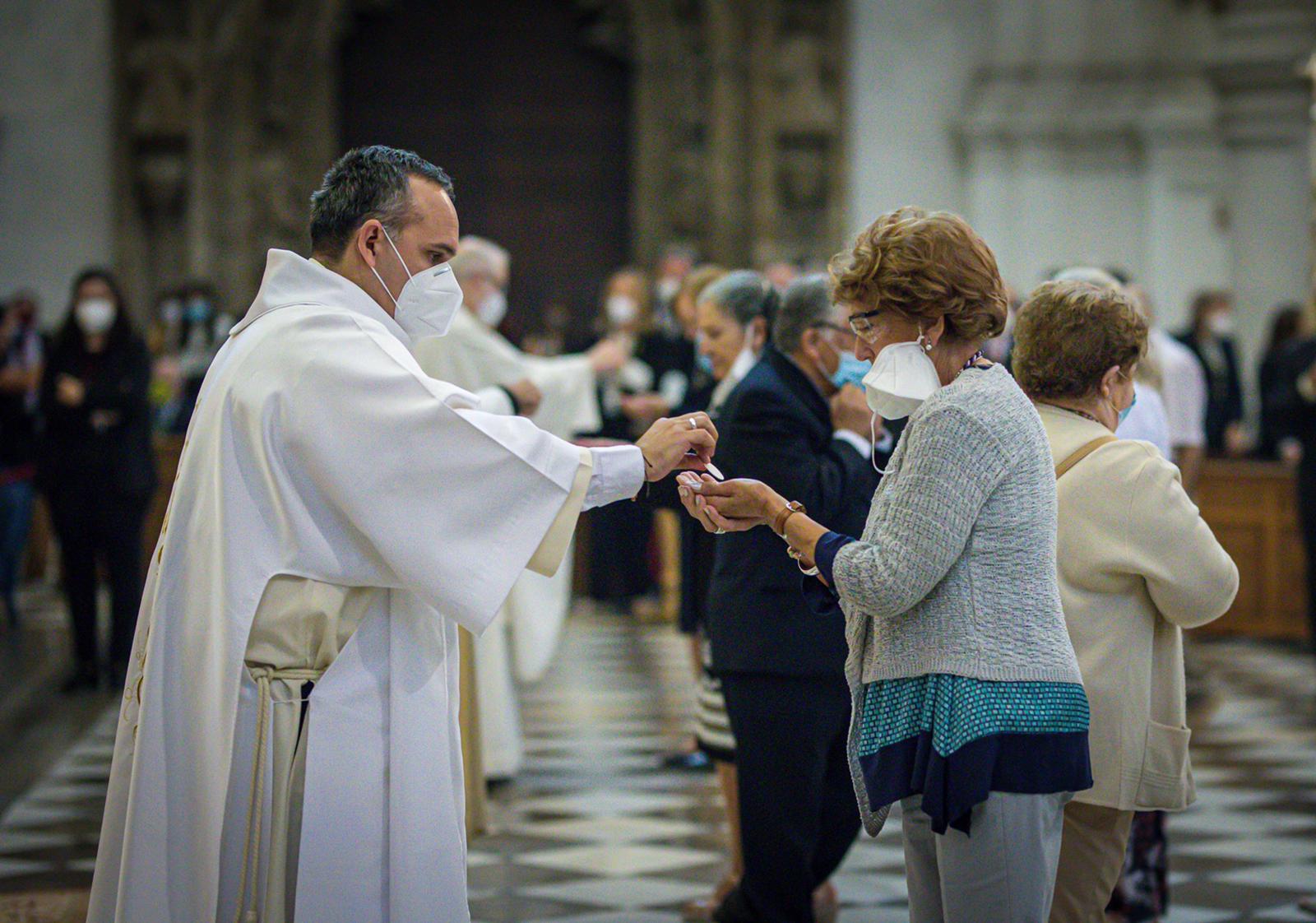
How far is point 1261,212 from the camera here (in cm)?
1333

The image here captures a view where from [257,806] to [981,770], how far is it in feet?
3.95

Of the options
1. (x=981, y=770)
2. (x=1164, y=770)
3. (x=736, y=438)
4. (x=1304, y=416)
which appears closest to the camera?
(x=981, y=770)

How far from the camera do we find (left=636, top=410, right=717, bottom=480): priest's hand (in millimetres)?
3133

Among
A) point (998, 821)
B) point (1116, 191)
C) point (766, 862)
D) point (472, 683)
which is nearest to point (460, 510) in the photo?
point (998, 821)

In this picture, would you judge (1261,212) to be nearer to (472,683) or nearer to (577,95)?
(577,95)

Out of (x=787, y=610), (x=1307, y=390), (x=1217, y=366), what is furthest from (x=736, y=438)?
(x=1217, y=366)

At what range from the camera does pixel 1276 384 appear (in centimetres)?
936

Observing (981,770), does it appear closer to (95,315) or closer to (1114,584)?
(1114,584)

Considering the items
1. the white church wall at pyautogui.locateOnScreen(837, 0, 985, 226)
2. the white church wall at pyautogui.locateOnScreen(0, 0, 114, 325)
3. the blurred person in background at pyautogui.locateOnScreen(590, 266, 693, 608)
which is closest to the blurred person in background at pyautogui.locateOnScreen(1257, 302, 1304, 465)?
the blurred person in background at pyautogui.locateOnScreen(590, 266, 693, 608)

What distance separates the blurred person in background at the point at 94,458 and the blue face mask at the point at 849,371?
4922mm

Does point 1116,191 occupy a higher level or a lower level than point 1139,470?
higher

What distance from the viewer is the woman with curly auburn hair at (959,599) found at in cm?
278

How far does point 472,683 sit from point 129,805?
2.50m

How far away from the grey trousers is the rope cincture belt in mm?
1103
